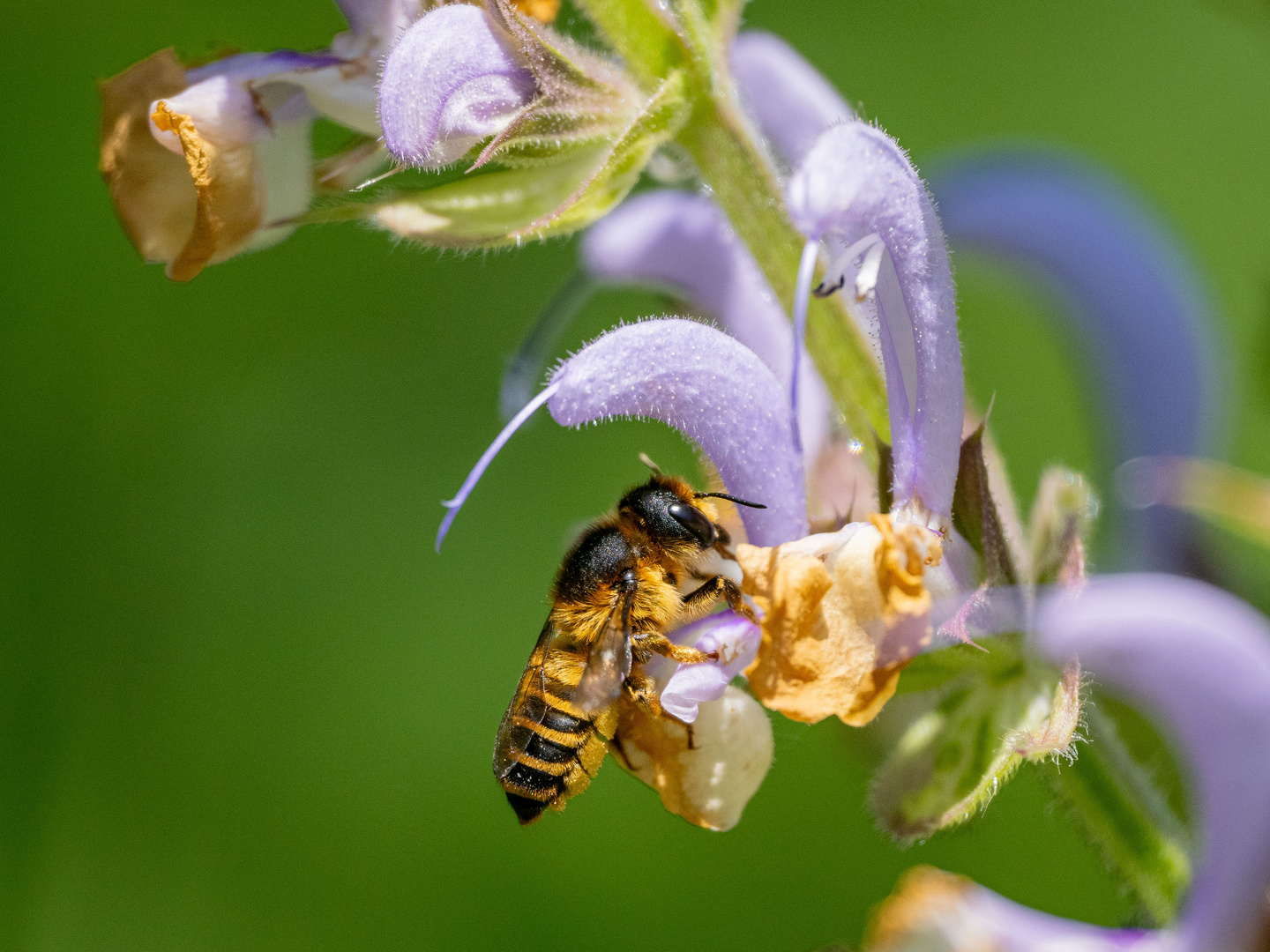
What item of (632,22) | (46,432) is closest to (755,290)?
(632,22)

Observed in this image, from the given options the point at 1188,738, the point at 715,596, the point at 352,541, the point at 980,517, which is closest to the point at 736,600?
the point at 715,596

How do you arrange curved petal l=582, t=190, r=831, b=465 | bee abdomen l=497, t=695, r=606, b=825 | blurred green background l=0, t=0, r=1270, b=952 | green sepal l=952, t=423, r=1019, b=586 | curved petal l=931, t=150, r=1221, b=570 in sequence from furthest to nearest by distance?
blurred green background l=0, t=0, r=1270, b=952 → curved petal l=931, t=150, r=1221, b=570 → curved petal l=582, t=190, r=831, b=465 → bee abdomen l=497, t=695, r=606, b=825 → green sepal l=952, t=423, r=1019, b=586

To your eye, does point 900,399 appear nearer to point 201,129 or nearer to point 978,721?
point 978,721

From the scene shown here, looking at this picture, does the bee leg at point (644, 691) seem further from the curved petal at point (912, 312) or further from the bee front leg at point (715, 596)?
the curved petal at point (912, 312)

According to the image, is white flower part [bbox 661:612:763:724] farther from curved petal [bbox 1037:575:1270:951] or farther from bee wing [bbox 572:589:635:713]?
curved petal [bbox 1037:575:1270:951]

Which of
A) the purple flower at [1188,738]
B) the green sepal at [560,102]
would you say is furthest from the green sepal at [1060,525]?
the green sepal at [560,102]

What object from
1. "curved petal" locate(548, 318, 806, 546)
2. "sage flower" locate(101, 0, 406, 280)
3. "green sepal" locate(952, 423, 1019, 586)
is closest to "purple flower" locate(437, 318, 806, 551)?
"curved petal" locate(548, 318, 806, 546)

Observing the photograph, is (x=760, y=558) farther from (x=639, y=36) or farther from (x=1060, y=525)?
(x=639, y=36)
